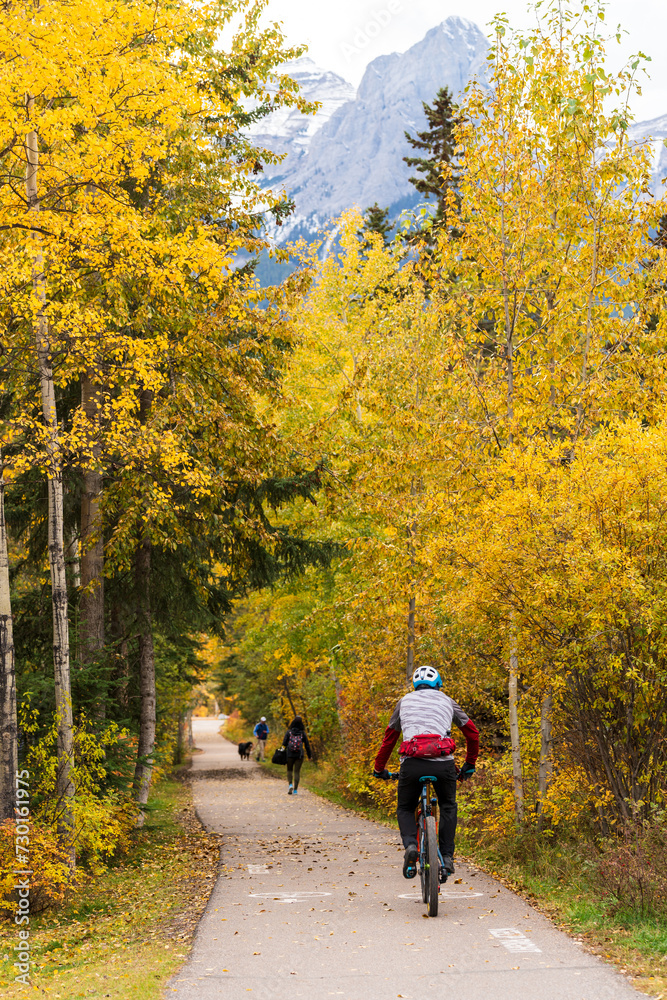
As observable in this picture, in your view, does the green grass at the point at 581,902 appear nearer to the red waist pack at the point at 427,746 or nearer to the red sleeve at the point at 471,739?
the red sleeve at the point at 471,739

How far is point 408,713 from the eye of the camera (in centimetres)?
778

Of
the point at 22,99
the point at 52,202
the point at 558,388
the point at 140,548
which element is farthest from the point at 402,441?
the point at 22,99

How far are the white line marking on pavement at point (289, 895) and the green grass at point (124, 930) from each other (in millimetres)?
595

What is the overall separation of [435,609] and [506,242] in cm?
537

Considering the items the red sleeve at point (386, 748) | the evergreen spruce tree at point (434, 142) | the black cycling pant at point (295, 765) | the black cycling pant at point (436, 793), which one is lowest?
the black cycling pant at point (295, 765)

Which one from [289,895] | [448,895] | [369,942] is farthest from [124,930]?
[448,895]

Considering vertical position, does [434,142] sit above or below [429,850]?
above

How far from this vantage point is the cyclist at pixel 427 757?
7.57 metres

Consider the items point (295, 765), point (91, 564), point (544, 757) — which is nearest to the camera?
point (544, 757)

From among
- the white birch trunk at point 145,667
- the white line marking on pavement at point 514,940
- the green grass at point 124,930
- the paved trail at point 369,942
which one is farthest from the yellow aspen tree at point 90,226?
the white line marking on pavement at point 514,940

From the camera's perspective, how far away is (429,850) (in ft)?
24.1

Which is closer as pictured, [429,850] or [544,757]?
[429,850]

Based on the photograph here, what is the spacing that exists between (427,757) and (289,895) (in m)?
2.54

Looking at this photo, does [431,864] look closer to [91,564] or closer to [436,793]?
[436,793]
